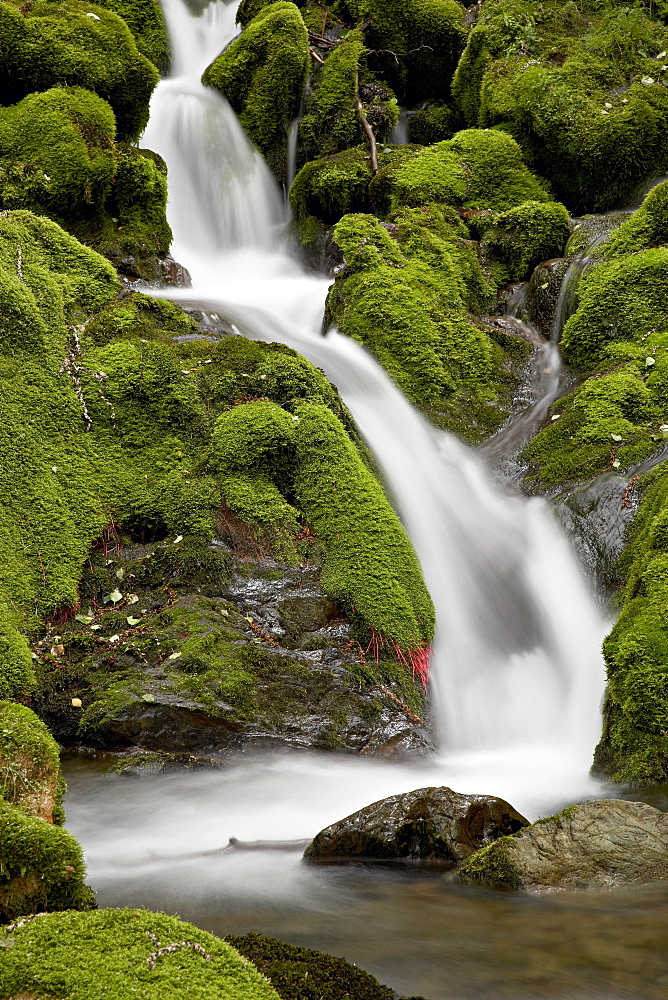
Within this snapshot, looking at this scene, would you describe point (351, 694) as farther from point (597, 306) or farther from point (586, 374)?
point (597, 306)

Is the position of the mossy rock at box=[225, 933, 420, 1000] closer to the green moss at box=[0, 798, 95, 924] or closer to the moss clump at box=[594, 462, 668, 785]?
the green moss at box=[0, 798, 95, 924]

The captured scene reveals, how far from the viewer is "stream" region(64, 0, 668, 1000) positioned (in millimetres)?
3311

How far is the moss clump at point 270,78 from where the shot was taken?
617 inches

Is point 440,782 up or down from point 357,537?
down

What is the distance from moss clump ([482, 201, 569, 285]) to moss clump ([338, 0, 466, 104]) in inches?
266

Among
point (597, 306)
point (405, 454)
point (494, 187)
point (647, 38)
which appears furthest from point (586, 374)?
point (647, 38)

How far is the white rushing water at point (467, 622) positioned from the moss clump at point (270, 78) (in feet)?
15.4

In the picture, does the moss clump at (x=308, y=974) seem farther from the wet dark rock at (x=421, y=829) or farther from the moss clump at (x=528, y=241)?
the moss clump at (x=528, y=241)

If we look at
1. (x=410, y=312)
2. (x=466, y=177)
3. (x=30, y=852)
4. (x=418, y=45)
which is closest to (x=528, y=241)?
(x=466, y=177)

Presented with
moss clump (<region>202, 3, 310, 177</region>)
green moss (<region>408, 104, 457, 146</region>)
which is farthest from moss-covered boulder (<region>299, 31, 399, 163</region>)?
green moss (<region>408, 104, 457, 146</region>)

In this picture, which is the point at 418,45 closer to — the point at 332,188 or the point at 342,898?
the point at 332,188

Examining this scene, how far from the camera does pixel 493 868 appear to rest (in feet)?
13.2

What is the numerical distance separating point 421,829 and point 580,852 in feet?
2.71

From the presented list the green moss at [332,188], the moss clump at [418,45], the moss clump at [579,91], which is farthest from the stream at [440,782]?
the moss clump at [418,45]
